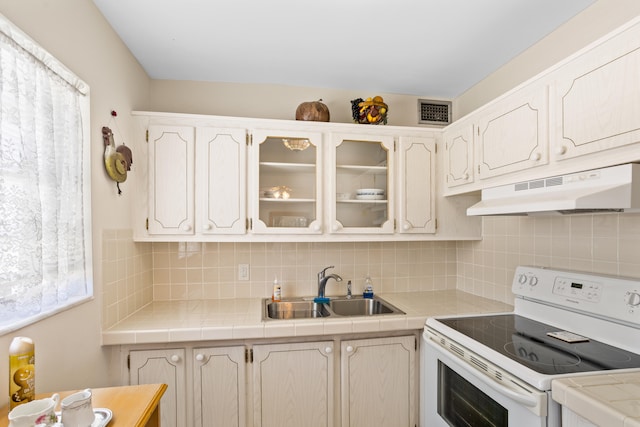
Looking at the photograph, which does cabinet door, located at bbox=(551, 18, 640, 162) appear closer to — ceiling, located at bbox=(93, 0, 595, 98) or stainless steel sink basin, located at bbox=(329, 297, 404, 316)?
ceiling, located at bbox=(93, 0, 595, 98)

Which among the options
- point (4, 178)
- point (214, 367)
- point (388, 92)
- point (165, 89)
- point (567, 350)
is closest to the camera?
point (4, 178)

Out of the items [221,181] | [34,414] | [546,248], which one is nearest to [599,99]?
[546,248]

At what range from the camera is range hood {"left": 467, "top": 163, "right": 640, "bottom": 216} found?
3.53 feet

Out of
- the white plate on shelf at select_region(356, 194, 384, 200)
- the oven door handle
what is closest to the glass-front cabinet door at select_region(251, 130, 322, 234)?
the white plate on shelf at select_region(356, 194, 384, 200)

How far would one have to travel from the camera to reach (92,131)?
4.88 ft

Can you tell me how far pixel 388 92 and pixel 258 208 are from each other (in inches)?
53.1

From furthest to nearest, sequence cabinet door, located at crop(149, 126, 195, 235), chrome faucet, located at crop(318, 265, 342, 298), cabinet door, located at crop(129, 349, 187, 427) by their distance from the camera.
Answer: chrome faucet, located at crop(318, 265, 342, 298)
cabinet door, located at crop(149, 126, 195, 235)
cabinet door, located at crop(129, 349, 187, 427)

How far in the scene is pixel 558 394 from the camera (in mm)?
1035

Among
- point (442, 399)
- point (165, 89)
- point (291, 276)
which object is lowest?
point (442, 399)

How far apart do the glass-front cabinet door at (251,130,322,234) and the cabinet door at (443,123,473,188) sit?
859 mm

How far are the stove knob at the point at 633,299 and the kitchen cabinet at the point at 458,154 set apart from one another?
89 cm

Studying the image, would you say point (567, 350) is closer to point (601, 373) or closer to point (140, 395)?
point (601, 373)

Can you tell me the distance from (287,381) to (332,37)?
188 centimetres

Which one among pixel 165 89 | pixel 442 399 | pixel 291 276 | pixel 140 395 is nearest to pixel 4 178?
pixel 140 395
